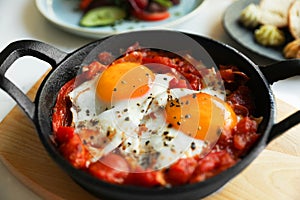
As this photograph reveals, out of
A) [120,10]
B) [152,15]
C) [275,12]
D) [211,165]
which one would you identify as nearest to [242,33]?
[275,12]

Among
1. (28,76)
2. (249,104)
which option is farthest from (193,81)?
(28,76)

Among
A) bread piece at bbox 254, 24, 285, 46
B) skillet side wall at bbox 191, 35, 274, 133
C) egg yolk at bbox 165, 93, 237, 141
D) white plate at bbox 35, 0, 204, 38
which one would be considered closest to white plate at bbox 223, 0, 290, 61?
bread piece at bbox 254, 24, 285, 46

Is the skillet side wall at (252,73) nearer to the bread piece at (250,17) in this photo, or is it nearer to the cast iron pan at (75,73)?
the cast iron pan at (75,73)

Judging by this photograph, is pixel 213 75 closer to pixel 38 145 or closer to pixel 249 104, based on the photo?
pixel 249 104

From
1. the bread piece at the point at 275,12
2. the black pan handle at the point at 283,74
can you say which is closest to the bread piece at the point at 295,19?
the bread piece at the point at 275,12

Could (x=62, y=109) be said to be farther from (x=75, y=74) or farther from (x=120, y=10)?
(x=120, y=10)

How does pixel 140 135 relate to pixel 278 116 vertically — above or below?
above
